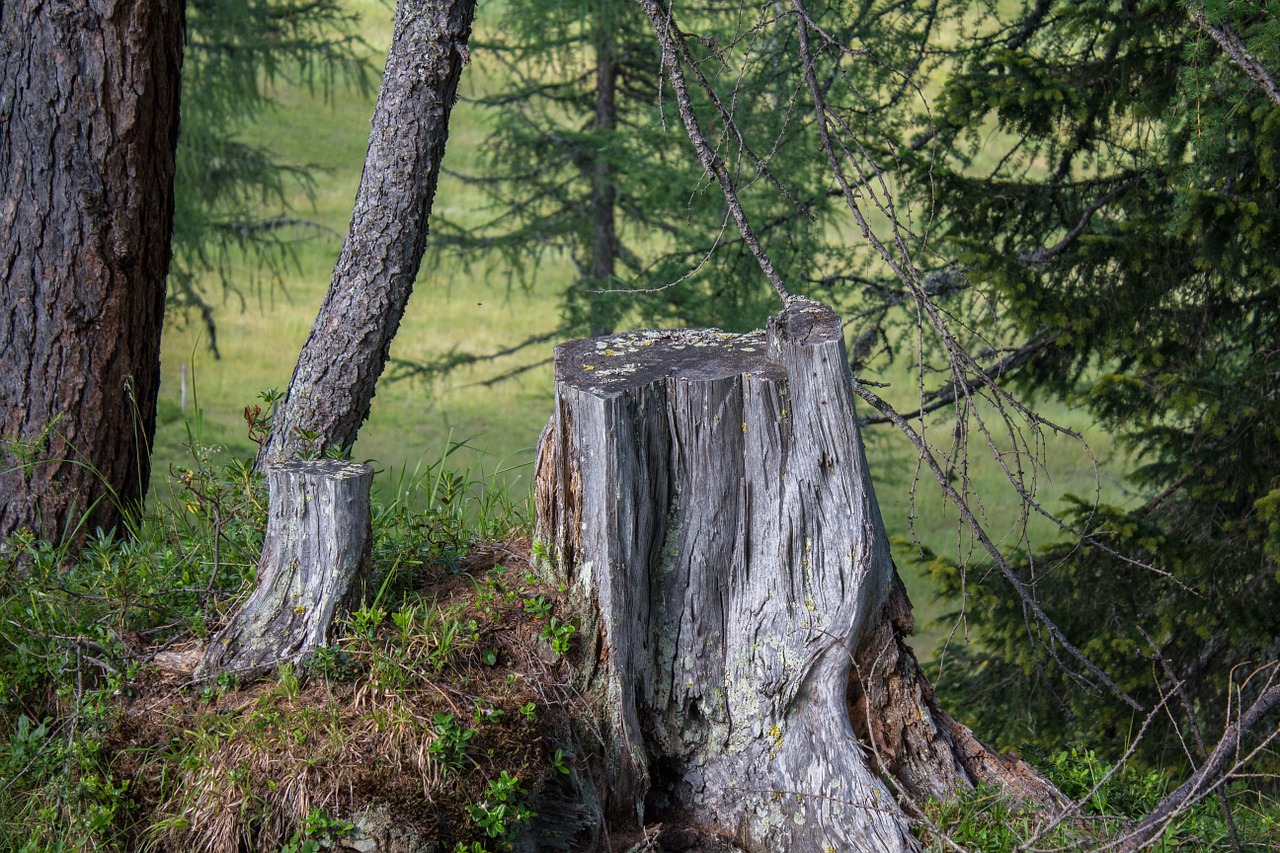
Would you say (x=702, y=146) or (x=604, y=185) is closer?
(x=702, y=146)

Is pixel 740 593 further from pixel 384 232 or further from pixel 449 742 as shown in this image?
pixel 384 232

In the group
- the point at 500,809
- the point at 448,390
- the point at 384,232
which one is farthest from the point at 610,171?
the point at 500,809

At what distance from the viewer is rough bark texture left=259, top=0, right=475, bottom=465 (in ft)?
12.5

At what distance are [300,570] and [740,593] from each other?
1.33 metres

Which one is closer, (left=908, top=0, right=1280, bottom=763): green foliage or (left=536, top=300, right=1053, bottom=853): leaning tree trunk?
(left=536, top=300, right=1053, bottom=853): leaning tree trunk

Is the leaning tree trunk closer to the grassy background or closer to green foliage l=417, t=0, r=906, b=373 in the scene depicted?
green foliage l=417, t=0, r=906, b=373

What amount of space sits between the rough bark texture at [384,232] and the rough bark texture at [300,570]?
0.88 m

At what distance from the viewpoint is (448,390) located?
1245 centimetres

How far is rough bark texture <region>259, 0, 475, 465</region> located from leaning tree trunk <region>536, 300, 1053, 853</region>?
111 cm

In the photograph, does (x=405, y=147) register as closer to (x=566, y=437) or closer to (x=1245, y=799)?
(x=566, y=437)

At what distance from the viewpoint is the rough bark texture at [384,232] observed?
3809 mm

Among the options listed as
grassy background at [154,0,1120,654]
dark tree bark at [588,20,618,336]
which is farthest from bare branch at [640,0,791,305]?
dark tree bark at [588,20,618,336]

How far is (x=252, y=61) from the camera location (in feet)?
33.3

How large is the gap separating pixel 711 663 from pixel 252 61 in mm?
9262
